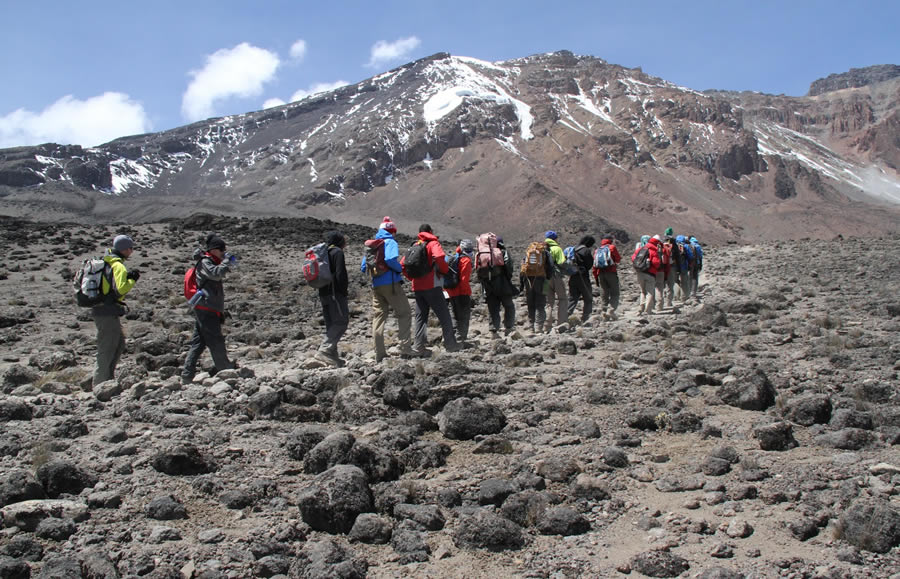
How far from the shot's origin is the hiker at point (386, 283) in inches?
338

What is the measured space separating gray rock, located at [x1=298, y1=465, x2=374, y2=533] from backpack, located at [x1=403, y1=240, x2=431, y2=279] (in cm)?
481

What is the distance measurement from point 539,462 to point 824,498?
1.74 m

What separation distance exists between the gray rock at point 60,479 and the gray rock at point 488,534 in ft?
7.78

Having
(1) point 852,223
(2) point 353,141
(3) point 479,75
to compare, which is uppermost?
(3) point 479,75

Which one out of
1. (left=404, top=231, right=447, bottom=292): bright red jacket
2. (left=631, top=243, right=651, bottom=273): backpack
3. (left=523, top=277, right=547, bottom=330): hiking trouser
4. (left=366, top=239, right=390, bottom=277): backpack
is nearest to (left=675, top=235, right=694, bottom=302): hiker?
(left=631, top=243, right=651, bottom=273): backpack

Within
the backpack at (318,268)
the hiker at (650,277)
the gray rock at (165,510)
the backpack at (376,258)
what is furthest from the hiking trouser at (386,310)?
the hiker at (650,277)

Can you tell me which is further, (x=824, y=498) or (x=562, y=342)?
(x=562, y=342)

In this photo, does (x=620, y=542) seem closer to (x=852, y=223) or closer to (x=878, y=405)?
(x=878, y=405)

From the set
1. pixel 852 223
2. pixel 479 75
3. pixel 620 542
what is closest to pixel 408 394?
pixel 620 542

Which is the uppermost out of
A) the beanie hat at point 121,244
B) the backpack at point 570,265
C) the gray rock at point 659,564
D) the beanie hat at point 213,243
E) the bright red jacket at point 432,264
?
the beanie hat at point 121,244

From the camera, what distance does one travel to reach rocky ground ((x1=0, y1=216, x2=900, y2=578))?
12.0 ft

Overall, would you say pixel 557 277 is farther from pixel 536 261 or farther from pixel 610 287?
pixel 610 287

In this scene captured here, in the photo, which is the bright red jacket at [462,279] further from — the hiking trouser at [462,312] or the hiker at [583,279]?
the hiker at [583,279]

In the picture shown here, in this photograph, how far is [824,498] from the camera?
13.5ft
